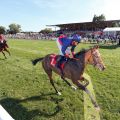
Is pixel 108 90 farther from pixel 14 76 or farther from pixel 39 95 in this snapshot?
pixel 14 76

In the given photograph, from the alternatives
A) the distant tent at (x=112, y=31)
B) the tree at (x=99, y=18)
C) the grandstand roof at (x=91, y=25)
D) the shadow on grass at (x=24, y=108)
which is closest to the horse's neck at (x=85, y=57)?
the shadow on grass at (x=24, y=108)

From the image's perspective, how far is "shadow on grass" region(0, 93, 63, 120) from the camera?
725 cm

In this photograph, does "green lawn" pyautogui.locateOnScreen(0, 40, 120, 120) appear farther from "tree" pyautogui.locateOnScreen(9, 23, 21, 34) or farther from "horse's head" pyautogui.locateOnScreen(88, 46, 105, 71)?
"tree" pyautogui.locateOnScreen(9, 23, 21, 34)

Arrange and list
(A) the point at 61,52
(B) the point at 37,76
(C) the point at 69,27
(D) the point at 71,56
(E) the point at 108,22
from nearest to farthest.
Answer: (D) the point at 71,56 < (A) the point at 61,52 < (B) the point at 37,76 < (E) the point at 108,22 < (C) the point at 69,27

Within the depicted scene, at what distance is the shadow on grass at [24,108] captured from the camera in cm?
725

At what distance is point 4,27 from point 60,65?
4749 inches

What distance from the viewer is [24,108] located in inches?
307

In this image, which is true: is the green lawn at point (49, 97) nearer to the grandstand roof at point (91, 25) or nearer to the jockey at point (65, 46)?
the jockey at point (65, 46)

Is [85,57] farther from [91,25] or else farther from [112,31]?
[91,25]

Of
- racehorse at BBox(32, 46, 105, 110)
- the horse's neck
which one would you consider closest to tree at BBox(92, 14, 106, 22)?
racehorse at BBox(32, 46, 105, 110)

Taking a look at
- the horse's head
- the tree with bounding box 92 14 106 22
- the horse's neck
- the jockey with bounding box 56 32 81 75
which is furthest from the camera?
the tree with bounding box 92 14 106 22

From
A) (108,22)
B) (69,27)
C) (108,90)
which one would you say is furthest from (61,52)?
(69,27)

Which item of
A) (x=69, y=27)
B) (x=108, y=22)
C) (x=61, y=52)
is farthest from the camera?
(x=69, y=27)

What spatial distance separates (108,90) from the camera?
366 inches
